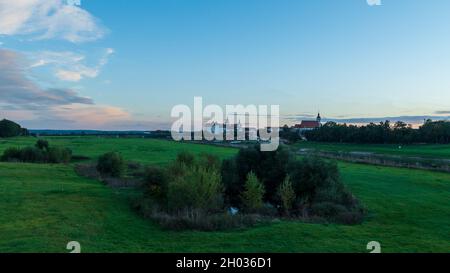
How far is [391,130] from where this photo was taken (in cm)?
10975

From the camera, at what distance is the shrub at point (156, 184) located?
26344mm

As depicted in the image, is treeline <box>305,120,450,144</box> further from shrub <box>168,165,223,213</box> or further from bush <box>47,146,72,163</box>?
shrub <box>168,165,223,213</box>

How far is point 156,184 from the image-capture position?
27.2 metres

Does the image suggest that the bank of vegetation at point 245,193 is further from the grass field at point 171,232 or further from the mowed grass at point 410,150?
the mowed grass at point 410,150

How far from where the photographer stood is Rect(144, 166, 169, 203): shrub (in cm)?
2634

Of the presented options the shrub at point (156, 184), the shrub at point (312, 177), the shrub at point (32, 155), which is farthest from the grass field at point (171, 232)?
the shrub at point (32, 155)

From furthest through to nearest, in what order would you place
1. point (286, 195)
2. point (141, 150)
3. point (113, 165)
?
point (141, 150)
point (113, 165)
point (286, 195)

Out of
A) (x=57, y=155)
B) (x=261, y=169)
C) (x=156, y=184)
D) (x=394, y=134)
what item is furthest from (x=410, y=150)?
(x=156, y=184)

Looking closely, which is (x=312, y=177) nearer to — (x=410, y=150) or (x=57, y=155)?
(x=57, y=155)

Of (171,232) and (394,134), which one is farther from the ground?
(394,134)

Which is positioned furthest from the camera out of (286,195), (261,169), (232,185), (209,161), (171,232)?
(209,161)

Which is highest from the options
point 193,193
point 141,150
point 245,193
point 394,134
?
point 394,134

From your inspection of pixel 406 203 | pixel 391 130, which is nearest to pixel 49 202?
pixel 406 203
